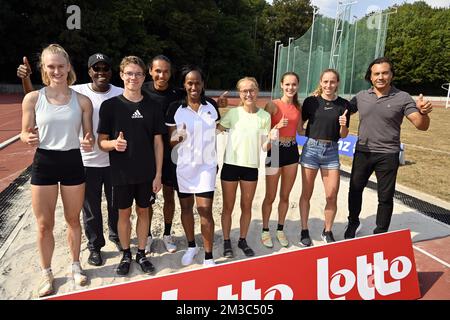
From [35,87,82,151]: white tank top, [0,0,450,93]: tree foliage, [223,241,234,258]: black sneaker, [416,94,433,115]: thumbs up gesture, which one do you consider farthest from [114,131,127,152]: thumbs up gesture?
[0,0,450,93]: tree foliage

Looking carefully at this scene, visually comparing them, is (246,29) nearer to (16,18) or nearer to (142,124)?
→ (16,18)

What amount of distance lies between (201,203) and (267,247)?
117 centimetres

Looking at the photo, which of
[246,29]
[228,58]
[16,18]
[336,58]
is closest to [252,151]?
[336,58]

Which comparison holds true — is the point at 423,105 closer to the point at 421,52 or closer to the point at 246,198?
the point at 246,198

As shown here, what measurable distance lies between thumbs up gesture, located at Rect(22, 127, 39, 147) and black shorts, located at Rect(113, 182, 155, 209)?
2.41ft

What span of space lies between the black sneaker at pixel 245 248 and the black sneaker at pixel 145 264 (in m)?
0.97

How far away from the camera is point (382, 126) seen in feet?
11.8

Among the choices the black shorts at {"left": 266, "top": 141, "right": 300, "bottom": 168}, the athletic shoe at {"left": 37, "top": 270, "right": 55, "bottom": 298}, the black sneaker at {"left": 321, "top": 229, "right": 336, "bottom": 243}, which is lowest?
the athletic shoe at {"left": 37, "top": 270, "right": 55, "bottom": 298}

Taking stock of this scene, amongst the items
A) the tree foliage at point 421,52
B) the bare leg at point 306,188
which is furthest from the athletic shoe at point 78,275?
the tree foliage at point 421,52

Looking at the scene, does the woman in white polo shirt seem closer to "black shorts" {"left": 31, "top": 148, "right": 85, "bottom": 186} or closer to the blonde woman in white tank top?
the blonde woman in white tank top

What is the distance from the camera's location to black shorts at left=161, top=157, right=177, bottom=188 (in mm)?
3406

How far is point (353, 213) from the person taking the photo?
161 inches

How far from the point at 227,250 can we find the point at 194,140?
1.31 metres

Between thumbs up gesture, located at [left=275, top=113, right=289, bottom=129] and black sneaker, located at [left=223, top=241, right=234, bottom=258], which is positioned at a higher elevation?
thumbs up gesture, located at [left=275, top=113, right=289, bottom=129]
